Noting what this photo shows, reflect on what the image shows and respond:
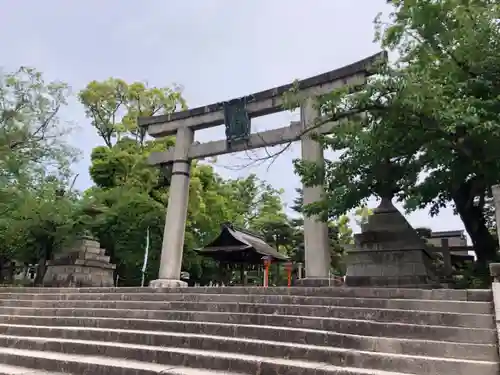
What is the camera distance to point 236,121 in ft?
40.8

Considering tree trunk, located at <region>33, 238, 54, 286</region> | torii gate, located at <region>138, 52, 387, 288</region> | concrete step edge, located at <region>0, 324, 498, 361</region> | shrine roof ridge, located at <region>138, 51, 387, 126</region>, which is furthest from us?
tree trunk, located at <region>33, 238, 54, 286</region>

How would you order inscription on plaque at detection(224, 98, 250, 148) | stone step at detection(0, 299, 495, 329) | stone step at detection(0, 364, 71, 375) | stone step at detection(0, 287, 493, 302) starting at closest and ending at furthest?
stone step at detection(0, 299, 495, 329) < stone step at detection(0, 364, 71, 375) < stone step at detection(0, 287, 493, 302) < inscription on plaque at detection(224, 98, 250, 148)

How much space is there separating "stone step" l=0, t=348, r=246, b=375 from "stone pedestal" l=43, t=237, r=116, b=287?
237 inches

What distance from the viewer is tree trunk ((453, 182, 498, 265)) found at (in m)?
7.95

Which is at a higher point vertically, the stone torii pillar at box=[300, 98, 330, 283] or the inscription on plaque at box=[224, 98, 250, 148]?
the inscription on plaque at box=[224, 98, 250, 148]

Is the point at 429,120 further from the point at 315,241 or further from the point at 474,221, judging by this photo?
the point at 315,241

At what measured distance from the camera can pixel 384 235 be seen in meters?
8.48

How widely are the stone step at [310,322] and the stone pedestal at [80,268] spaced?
12.4ft

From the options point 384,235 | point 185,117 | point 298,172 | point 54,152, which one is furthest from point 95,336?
point 54,152

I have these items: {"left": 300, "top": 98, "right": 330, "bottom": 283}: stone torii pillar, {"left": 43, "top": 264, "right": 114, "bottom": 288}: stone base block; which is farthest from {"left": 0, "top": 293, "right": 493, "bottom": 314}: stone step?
{"left": 300, "top": 98, "right": 330, "bottom": 283}: stone torii pillar

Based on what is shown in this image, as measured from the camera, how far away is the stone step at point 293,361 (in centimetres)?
341

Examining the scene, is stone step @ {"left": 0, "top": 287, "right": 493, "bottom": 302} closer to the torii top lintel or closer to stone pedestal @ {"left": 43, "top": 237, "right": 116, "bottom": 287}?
stone pedestal @ {"left": 43, "top": 237, "right": 116, "bottom": 287}

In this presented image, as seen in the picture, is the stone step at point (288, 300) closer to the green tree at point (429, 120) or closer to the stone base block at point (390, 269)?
the green tree at point (429, 120)

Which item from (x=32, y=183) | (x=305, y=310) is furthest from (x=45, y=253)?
(x=305, y=310)
